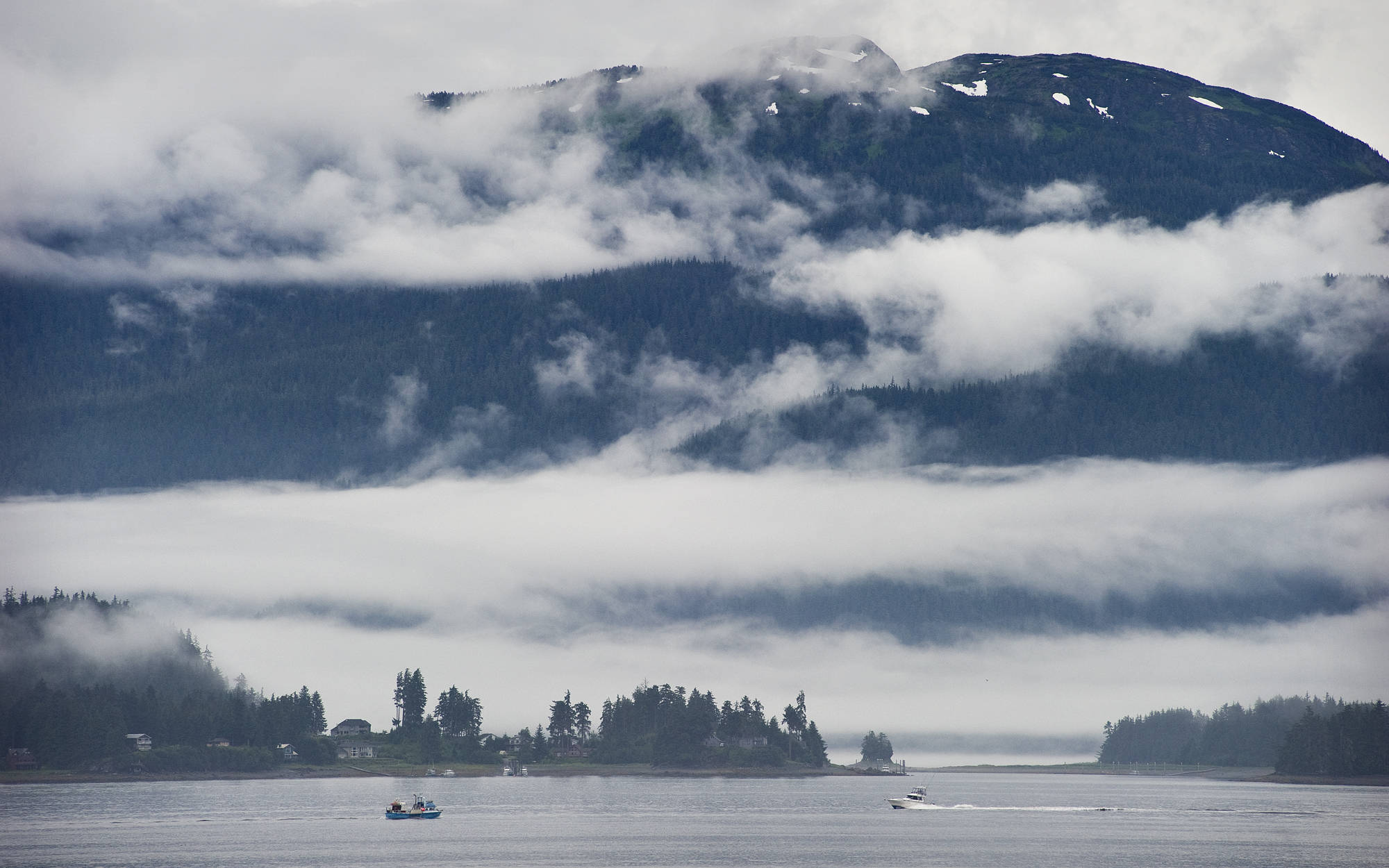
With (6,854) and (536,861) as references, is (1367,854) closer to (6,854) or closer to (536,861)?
(536,861)

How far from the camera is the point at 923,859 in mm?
188750

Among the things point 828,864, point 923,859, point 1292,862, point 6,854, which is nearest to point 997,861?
point 923,859

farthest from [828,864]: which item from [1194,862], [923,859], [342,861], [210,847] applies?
[210,847]

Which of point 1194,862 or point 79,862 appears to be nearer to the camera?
point 79,862

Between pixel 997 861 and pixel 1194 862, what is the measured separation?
21.8m

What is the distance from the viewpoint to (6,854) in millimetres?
184000

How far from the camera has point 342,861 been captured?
A: 184m

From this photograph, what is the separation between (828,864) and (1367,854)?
205 ft

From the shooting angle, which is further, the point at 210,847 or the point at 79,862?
the point at 210,847

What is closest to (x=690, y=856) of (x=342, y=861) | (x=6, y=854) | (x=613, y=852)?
(x=613, y=852)

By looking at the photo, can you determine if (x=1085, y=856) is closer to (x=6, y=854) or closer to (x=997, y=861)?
(x=997, y=861)

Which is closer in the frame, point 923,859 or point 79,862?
point 79,862

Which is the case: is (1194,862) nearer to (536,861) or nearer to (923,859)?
(923,859)

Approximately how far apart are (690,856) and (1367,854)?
253ft
